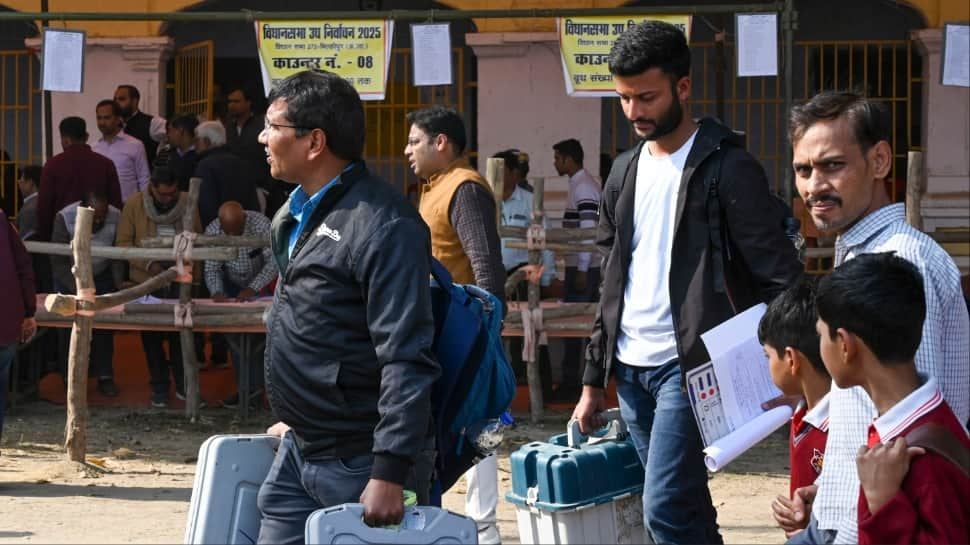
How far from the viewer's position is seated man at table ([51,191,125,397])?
37.0 ft

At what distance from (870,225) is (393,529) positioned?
1.30 metres

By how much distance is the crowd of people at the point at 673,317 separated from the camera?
3287mm

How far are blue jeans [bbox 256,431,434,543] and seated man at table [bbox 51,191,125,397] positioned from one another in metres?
7.30

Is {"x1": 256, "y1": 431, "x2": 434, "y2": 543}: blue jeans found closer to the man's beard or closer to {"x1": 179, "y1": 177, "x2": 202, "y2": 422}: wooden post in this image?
the man's beard

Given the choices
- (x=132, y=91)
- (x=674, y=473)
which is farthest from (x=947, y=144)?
(x=674, y=473)

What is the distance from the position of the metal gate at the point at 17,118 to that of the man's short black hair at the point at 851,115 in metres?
12.2

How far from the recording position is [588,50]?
10.5m

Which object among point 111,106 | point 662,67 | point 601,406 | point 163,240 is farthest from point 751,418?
→ point 111,106

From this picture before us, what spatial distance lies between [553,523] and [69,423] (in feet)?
15.2

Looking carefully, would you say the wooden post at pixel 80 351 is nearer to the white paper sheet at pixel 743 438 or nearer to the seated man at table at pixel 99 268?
the seated man at table at pixel 99 268

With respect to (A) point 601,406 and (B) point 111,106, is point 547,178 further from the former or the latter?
(A) point 601,406

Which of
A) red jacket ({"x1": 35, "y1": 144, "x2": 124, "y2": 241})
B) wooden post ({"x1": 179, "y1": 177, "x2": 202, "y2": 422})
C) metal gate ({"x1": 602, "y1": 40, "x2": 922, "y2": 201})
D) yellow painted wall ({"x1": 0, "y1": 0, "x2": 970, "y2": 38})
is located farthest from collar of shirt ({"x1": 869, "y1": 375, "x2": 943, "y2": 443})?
metal gate ({"x1": 602, "y1": 40, "x2": 922, "y2": 201})

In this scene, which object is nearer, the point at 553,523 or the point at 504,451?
the point at 553,523

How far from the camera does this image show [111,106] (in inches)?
516
